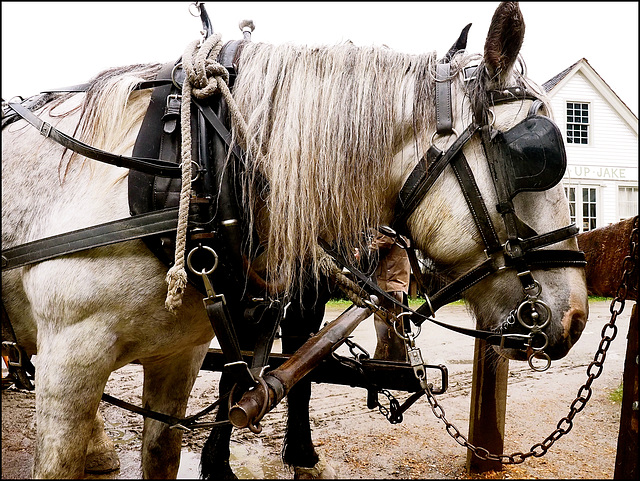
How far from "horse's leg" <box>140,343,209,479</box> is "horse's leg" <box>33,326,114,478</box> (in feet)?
1.68

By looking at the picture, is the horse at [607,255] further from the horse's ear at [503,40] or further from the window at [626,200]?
the window at [626,200]

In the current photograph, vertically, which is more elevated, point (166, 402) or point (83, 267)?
point (83, 267)

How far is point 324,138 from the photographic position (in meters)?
1.47

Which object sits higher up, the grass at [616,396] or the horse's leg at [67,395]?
the horse's leg at [67,395]

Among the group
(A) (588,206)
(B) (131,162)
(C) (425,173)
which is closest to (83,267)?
(B) (131,162)

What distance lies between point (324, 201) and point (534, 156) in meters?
0.58

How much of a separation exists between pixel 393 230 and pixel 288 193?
0.35 metres

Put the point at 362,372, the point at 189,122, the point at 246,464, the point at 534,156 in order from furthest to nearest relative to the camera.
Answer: the point at 246,464 < the point at 362,372 < the point at 189,122 < the point at 534,156

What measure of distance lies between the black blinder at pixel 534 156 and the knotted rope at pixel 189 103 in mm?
764

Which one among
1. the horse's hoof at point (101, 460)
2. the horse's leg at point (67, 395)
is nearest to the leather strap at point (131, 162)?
the horse's leg at point (67, 395)

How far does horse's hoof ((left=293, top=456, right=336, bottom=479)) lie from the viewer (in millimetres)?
2816

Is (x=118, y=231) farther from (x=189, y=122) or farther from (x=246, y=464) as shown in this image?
(x=246, y=464)

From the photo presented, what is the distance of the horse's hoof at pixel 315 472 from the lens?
111 inches

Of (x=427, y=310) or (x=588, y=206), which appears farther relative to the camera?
(x=588, y=206)
